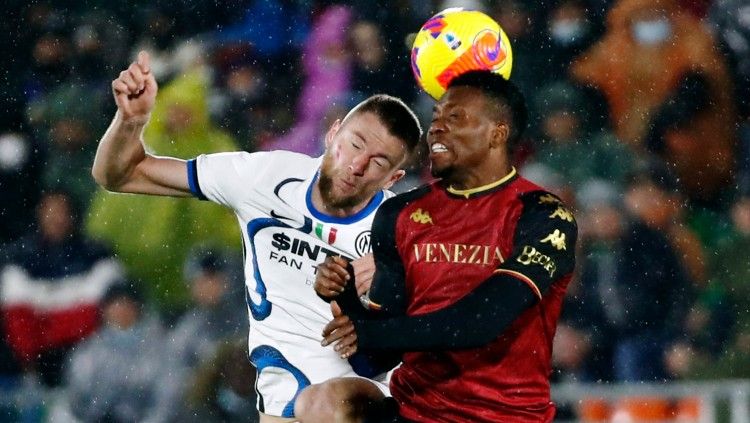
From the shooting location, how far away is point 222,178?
4.26 metres

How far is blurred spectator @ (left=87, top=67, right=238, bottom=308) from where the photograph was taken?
6.44 meters

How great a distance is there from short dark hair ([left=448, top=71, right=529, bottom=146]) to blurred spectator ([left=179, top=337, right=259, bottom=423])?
279 centimetres

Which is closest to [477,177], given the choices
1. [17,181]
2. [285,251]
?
[285,251]

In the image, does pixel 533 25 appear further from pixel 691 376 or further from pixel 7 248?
pixel 7 248

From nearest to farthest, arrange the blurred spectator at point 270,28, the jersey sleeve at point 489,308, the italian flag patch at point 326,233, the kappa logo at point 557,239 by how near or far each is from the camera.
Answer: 1. the jersey sleeve at point 489,308
2. the kappa logo at point 557,239
3. the italian flag patch at point 326,233
4. the blurred spectator at point 270,28

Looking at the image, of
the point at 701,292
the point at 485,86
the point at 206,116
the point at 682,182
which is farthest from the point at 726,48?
the point at 485,86

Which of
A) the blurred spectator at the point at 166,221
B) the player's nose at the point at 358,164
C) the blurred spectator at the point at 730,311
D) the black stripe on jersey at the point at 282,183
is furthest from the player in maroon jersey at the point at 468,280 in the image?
the blurred spectator at the point at 166,221

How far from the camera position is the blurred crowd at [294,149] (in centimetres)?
605

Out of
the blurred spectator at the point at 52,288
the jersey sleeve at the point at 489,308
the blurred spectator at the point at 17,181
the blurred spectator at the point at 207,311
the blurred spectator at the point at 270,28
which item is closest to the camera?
the jersey sleeve at the point at 489,308

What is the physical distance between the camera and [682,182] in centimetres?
634

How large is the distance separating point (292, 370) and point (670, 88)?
121 inches

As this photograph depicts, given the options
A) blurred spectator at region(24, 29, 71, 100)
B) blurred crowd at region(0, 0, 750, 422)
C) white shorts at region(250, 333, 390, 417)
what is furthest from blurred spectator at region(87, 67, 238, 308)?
white shorts at region(250, 333, 390, 417)

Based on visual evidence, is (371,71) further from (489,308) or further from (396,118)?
(489,308)

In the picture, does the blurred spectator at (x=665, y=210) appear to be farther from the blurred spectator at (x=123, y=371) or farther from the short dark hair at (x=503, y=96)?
the short dark hair at (x=503, y=96)
